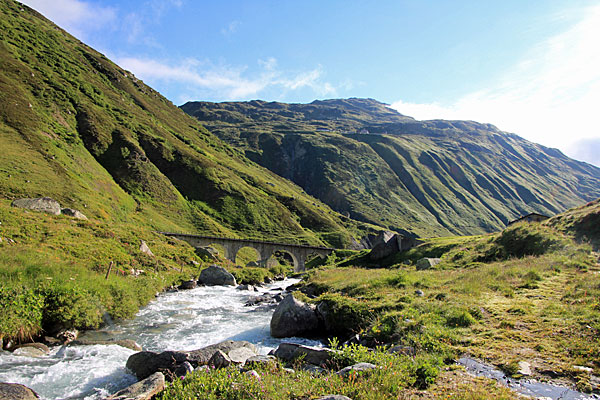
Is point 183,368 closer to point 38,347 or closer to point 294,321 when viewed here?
point 294,321

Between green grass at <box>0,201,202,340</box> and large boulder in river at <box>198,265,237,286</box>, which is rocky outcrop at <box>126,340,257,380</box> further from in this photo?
large boulder in river at <box>198,265,237,286</box>

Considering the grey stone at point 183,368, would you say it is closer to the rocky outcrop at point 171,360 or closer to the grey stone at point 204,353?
the rocky outcrop at point 171,360

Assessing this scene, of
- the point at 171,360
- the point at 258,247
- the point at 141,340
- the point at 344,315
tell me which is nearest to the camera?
the point at 171,360

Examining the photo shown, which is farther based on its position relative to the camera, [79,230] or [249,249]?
[249,249]

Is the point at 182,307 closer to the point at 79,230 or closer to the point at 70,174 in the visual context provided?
the point at 79,230

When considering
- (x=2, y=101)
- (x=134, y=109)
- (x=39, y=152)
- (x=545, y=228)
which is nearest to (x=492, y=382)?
(x=545, y=228)

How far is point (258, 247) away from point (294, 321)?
63.3 metres

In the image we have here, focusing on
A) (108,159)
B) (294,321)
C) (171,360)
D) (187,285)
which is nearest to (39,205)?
(187,285)

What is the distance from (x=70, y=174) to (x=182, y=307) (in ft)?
183

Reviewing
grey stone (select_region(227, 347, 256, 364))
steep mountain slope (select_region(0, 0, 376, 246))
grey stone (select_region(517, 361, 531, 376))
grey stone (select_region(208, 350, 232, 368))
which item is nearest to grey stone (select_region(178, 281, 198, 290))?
grey stone (select_region(227, 347, 256, 364))

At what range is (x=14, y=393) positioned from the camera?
7.96 meters

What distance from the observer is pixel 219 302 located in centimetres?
2647

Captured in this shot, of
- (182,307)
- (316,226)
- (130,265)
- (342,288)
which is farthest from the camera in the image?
(316,226)

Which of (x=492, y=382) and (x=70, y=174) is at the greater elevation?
(x=70, y=174)
